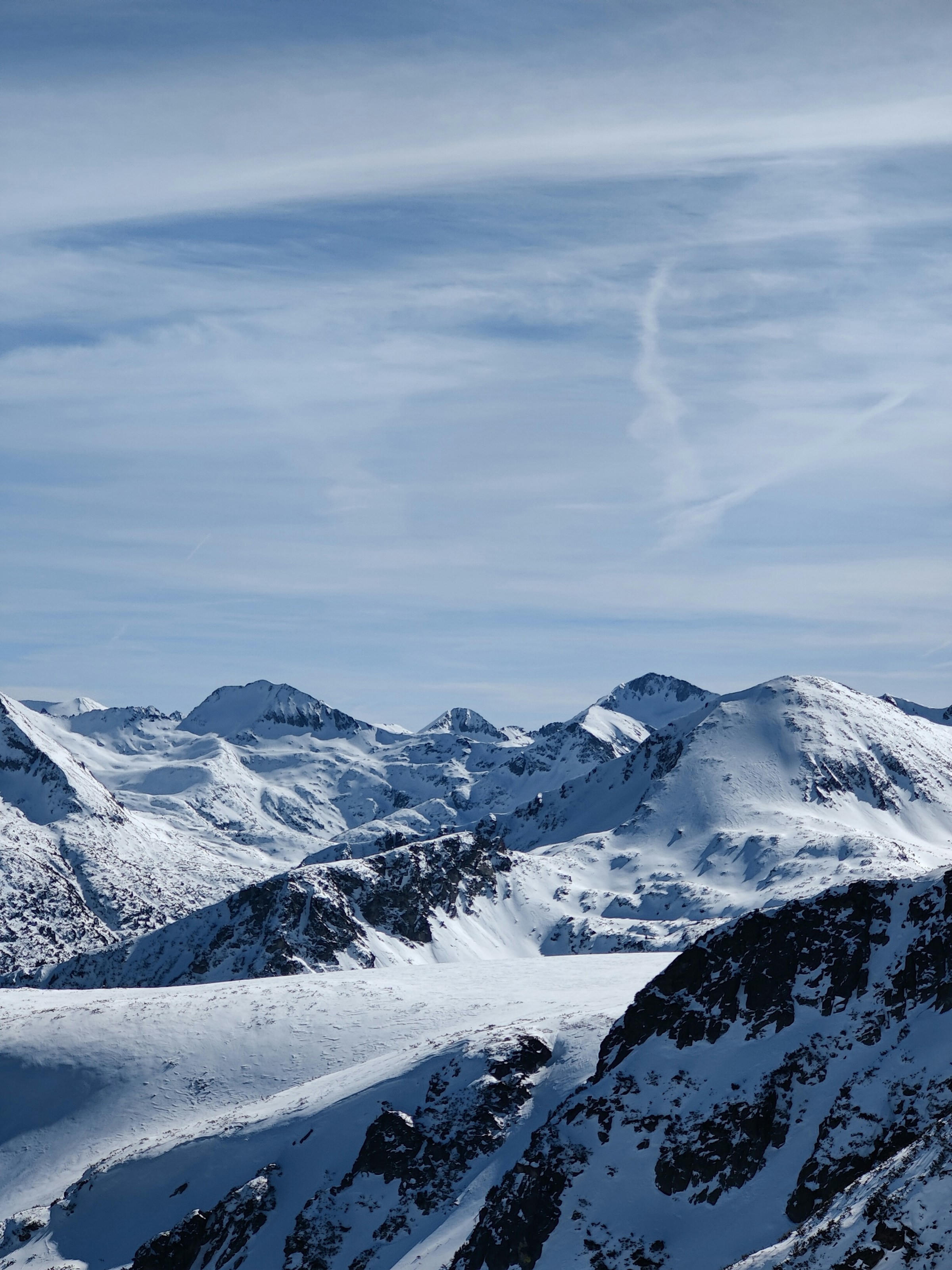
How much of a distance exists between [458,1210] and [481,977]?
2016 inches

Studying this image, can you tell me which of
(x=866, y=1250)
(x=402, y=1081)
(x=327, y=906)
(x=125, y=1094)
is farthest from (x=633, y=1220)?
(x=327, y=906)

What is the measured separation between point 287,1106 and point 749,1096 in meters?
36.2

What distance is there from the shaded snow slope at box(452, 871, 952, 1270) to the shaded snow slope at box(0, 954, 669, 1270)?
821 cm

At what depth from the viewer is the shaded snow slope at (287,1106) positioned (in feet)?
215

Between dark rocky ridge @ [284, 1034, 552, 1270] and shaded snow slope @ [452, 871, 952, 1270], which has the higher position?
shaded snow slope @ [452, 871, 952, 1270]

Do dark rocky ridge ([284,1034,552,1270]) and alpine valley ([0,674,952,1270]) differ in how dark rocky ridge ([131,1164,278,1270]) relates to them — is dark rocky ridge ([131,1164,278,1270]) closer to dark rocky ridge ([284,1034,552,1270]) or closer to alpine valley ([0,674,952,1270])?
alpine valley ([0,674,952,1270])

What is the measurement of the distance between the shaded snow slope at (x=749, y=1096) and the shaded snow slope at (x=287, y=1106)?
26.9 feet

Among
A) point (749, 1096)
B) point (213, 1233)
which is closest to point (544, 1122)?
point (749, 1096)

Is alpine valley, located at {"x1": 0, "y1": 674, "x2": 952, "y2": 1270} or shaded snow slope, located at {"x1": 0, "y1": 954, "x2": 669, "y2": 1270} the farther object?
shaded snow slope, located at {"x1": 0, "y1": 954, "x2": 669, "y2": 1270}

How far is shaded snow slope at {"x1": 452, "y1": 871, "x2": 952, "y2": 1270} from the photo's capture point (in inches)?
1961

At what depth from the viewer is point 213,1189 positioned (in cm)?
7169

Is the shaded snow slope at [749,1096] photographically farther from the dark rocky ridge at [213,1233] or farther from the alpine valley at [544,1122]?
the dark rocky ridge at [213,1233]

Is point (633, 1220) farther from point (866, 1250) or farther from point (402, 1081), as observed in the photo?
point (402, 1081)

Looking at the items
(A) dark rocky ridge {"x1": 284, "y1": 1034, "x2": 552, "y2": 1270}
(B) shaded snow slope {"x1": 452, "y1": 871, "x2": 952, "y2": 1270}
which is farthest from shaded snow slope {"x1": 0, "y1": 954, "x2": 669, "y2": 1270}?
(B) shaded snow slope {"x1": 452, "y1": 871, "x2": 952, "y2": 1270}
